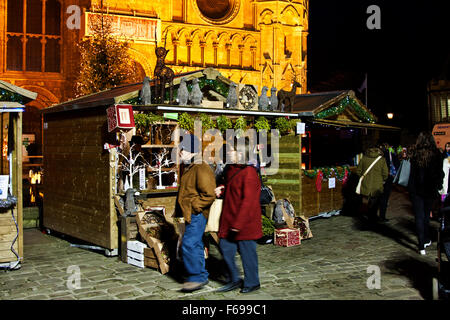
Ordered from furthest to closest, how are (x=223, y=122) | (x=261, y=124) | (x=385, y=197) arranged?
(x=385, y=197)
(x=261, y=124)
(x=223, y=122)

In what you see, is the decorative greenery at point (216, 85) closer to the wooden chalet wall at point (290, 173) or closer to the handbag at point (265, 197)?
the wooden chalet wall at point (290, 173)

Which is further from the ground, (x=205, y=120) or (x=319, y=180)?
(x=205, y=120)

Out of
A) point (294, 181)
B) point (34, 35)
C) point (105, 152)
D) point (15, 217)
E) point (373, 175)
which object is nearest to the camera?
point (15, 217)

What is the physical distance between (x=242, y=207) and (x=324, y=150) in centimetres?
946

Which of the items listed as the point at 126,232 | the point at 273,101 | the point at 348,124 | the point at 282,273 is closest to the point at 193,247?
the point at 282,273

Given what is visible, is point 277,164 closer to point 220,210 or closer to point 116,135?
point 116,135

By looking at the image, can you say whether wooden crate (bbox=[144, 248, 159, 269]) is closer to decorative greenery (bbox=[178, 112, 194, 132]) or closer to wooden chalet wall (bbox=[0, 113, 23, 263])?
wooden chalet wall (bbox=[0, 113, 23, 263])

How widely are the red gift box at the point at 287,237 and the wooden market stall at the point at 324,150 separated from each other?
217cm

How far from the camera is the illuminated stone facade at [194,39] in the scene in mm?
22484

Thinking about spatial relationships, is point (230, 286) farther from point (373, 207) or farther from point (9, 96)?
point (373, 207)

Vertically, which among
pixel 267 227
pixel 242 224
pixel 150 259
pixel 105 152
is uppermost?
pixel 105 152

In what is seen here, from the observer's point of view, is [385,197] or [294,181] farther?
[385,197]

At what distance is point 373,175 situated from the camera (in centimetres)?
1104
